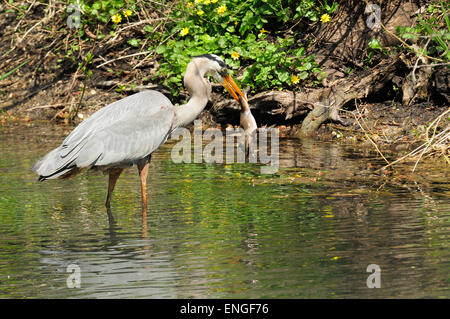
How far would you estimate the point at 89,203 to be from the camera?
7.88 meters

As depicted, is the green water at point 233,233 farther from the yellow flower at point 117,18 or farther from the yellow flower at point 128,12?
the yellow flower at point 128,12

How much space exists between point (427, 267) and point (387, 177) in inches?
125

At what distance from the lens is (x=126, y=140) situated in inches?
303

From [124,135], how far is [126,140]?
0.06 metres

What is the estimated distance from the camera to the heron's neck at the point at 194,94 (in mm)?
8211

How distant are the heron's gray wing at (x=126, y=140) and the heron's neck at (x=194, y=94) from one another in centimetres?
22

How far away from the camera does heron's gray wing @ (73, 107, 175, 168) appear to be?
24.6 ft

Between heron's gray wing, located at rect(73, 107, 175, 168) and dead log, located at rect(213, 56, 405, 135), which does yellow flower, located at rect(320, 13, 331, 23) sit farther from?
heron's gray wing, located at rect(73, 107, 175, 168)

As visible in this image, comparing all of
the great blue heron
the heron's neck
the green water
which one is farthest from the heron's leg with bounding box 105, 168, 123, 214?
the heron's neck

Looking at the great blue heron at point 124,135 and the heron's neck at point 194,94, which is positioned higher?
the heron's neck at point 194,94

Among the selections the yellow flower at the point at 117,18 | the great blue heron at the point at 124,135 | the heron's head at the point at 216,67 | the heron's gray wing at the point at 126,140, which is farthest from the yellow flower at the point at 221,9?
the heron's gray wing at the point at 126,140

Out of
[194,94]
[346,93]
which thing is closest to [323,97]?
[346,93]

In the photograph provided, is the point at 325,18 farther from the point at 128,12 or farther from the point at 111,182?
the point at 111,182

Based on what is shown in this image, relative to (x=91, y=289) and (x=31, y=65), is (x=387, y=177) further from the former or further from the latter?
(x=31, y=65)
